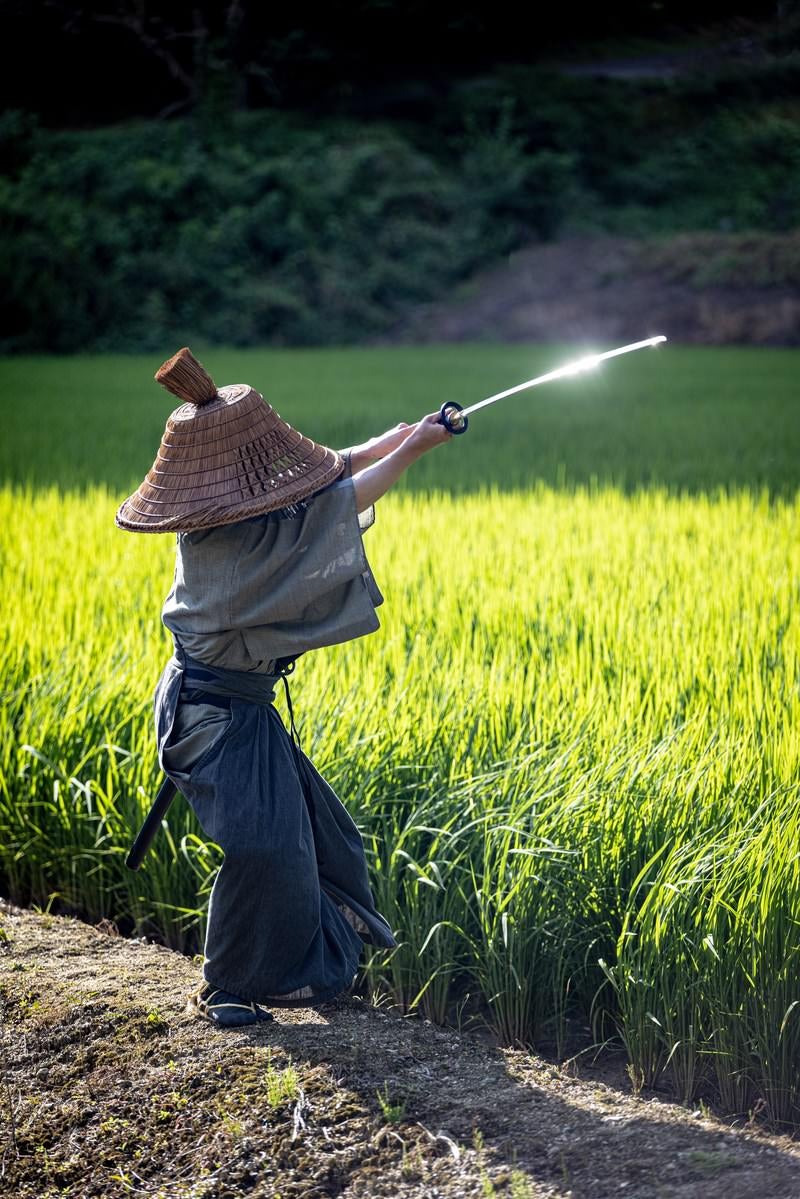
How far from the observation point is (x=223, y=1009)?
2066 millimetres

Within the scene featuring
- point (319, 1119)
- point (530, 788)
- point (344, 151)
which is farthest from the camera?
point (344, 151)

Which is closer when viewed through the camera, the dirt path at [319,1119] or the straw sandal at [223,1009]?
the dirt path at [319,1119]

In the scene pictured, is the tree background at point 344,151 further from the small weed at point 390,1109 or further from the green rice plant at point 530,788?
the small weed at point 390,1109

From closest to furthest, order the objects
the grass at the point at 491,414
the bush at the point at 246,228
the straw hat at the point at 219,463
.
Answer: the straw hat at the point at 219,463
the grass at the point at 491,414
the bush at the point at 246,228

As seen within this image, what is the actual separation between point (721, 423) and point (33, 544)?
17.0 feet

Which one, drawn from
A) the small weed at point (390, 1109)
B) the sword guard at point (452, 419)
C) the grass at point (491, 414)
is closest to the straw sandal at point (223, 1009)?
the small weed at point (390, 1109)

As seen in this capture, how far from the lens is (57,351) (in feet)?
53.0

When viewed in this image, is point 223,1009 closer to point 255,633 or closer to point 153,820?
point 153,820

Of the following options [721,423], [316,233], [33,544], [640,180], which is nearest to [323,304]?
[316,233]

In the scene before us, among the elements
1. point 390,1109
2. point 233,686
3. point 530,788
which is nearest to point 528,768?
point 530,788

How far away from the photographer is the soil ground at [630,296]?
15.6 meters

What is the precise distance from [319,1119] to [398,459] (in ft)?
3.03

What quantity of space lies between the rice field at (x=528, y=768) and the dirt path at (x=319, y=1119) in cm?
16

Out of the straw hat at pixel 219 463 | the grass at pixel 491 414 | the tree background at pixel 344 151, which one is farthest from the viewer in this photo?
the tree background at pixel 344 151
